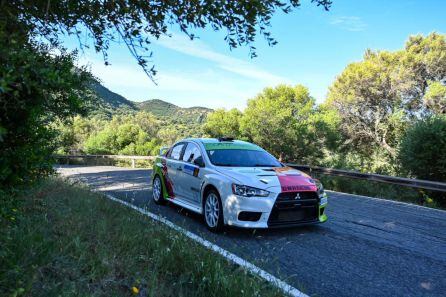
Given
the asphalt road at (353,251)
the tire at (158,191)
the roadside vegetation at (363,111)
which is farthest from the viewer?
the roadside vegetation at (363,111)

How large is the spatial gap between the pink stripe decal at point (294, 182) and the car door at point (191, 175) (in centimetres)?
166

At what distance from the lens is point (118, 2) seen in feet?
17.1

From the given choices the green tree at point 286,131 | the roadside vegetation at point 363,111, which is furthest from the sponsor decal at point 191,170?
the green tree at point 286,131

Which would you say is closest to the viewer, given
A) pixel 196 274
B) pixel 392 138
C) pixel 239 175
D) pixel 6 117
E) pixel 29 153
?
pixel 6 117

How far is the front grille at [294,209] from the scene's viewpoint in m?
6.18

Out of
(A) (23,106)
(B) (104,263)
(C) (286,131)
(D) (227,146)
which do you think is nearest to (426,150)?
(D) (227,146)

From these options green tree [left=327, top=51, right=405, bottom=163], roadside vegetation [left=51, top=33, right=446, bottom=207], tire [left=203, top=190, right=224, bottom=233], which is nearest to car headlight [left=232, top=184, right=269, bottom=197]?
tire [left=203, top=190, right=224, bottom=233]

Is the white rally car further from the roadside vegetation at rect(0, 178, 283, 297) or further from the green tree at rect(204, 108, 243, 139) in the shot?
the green tree at rect(204, 108, 243, 139)

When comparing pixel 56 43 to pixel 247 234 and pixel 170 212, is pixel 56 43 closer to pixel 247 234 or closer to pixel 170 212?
pixel 170 212

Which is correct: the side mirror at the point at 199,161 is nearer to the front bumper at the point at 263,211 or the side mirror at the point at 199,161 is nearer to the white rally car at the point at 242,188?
the white rally car at the point at 242,188

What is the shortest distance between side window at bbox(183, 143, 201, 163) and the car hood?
3.99ft

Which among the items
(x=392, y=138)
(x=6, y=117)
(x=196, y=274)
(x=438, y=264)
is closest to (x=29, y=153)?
(x=6, y=117)

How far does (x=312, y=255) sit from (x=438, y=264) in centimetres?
166

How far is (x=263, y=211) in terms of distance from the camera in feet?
20.0
